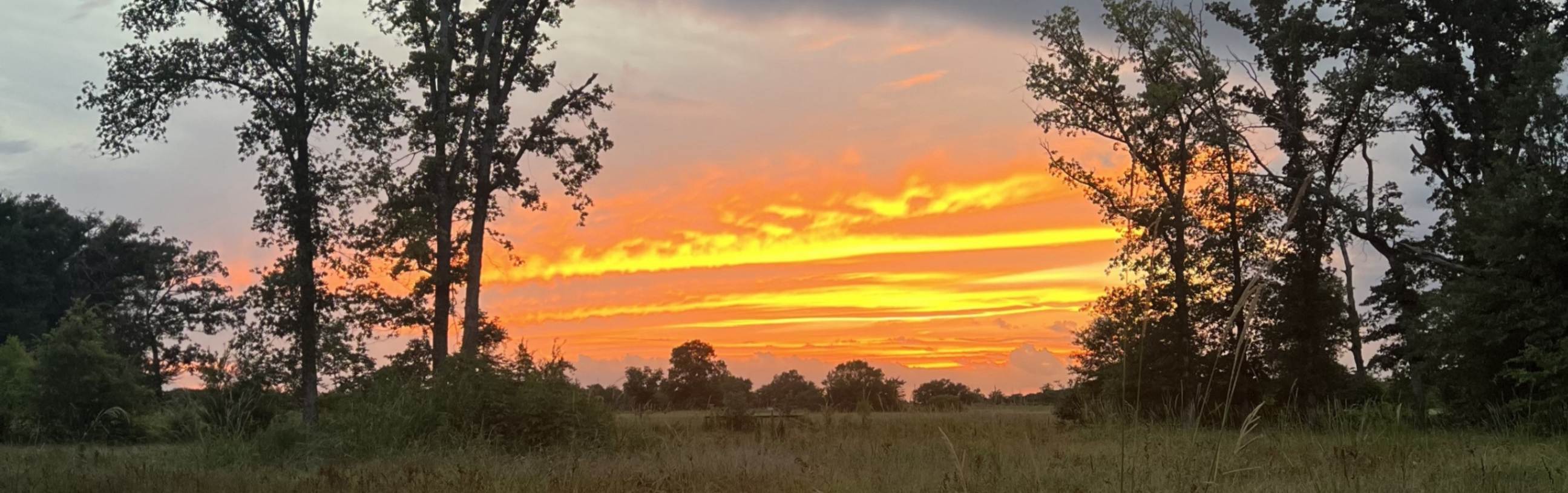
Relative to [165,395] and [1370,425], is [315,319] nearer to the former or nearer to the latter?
[165,395]

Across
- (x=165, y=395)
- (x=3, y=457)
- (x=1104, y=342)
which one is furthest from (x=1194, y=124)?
(x=165, y=395)

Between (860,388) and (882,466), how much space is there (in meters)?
17.8

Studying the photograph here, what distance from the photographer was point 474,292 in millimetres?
25812

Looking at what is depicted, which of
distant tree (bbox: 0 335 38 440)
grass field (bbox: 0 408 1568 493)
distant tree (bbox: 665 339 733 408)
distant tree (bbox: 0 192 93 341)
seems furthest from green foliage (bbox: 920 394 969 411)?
distant tree (bbox: 0 192 93 341)

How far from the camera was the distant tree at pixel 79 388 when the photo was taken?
25.5 m

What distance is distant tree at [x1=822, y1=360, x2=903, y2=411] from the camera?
21969 millimetres

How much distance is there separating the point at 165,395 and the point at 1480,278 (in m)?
39.7

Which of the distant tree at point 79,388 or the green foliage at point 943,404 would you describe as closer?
the green foliage at point 943,404

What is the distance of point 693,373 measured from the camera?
58.8m

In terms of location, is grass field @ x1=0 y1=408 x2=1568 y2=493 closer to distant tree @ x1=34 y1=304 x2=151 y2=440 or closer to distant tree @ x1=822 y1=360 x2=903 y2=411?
distant tree @ x1=822 y1=360 x2=903 y2=411

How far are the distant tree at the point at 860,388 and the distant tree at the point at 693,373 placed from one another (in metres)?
14.5

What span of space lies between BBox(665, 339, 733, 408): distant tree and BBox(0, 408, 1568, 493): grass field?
40859 mm

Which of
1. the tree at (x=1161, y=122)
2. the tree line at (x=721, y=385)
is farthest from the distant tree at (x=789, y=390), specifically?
the tree at (x=1161, y=122)

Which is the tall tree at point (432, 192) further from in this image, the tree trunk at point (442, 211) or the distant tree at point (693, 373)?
the distant tree at point (693, 373)
